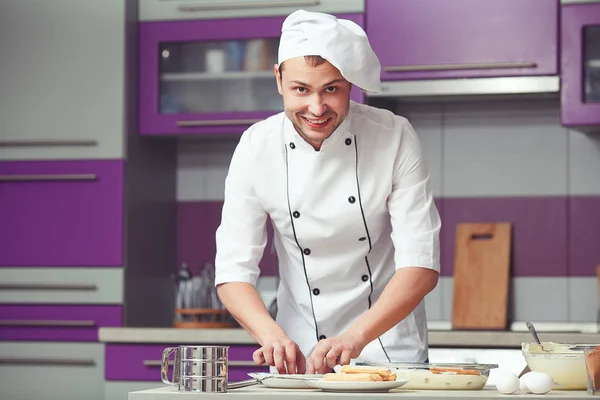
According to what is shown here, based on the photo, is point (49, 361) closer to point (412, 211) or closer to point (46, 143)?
point (46, 143)

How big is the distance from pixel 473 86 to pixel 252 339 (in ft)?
3.39

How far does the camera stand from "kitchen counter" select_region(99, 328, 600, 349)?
2867 mm

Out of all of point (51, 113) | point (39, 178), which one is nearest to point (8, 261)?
point (39, 178)

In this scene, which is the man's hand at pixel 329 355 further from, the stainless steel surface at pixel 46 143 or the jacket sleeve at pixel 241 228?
the stainless steel surface at pixel 46 143

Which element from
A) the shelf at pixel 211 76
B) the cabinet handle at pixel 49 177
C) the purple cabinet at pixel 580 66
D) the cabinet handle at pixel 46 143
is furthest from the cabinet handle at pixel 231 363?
the purple cabinet at pixel 580 66

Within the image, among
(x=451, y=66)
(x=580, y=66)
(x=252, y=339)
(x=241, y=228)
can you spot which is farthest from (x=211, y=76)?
(x=241, y=228)

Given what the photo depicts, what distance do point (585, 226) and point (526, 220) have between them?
0.62 feet

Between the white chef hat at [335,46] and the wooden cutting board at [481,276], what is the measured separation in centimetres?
151

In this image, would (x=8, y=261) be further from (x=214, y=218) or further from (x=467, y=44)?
(x=467, y=44)

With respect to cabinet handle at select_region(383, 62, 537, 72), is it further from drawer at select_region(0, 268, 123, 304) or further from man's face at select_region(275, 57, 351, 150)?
man's face at select_region(275, 57, 351, 150)

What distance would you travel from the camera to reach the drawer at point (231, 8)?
3.28 metres

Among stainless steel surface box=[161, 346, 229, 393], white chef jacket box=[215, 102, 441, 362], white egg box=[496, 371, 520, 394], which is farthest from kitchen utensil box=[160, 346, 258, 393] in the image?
white chef jacket box=[215, 102, 441, 362]

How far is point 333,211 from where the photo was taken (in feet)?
6.79

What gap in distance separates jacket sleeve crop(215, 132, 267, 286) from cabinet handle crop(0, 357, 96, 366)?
132 cm
